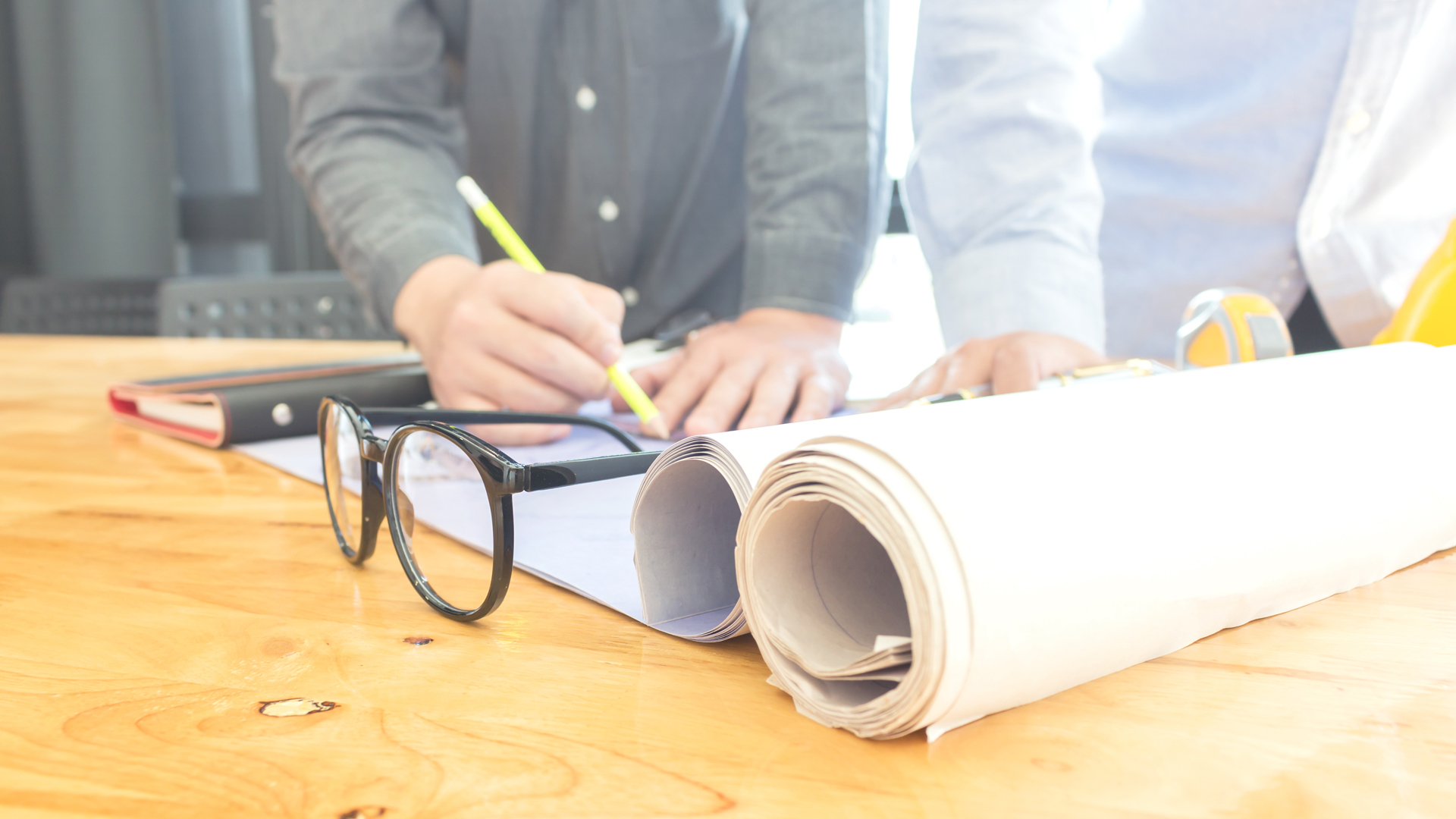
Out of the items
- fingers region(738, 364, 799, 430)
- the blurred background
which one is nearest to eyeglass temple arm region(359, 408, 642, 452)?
fingers region(738, 364, 799, 430)

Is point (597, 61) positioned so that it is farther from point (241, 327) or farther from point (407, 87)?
point (241, 327)

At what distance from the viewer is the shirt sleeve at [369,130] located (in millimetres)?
959

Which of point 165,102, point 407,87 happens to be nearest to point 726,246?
point 407,87

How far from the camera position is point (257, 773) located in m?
0.25

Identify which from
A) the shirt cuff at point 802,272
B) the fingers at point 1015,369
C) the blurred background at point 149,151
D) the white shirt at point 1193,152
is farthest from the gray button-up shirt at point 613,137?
the blurred background at point 149,151

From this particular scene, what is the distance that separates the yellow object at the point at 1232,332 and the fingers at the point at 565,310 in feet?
1.40

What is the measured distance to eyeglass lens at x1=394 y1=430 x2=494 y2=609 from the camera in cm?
40

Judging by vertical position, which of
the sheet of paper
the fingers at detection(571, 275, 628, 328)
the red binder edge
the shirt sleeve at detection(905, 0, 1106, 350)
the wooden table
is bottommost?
the red binder edge

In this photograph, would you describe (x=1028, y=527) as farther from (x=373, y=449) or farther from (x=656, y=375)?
(x=656, y=375)

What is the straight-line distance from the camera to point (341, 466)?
0.49 m

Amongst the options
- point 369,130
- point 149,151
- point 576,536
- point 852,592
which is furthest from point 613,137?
point 149,151

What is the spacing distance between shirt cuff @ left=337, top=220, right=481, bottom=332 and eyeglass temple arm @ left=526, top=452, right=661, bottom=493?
60cm

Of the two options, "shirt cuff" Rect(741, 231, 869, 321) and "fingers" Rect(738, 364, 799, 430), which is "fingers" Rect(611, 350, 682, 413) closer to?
"fingers" Rect(738, 364, 799, 430)

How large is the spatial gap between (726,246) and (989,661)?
114cm
